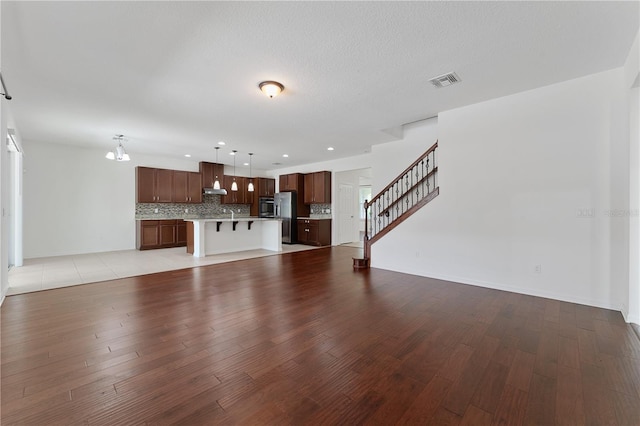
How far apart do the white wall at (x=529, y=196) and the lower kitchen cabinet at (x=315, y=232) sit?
4.06m

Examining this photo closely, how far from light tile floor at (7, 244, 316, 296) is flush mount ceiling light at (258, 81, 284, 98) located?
3870 millimetres

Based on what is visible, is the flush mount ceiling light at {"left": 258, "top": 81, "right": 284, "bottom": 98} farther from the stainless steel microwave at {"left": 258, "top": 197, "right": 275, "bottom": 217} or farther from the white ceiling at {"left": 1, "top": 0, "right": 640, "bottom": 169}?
the stainless steel microwave at {"left": 258, "top": 197, "right": 275, "bottom": 217}

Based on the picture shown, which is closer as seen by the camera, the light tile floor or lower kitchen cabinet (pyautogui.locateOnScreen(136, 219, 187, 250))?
the light tile floor

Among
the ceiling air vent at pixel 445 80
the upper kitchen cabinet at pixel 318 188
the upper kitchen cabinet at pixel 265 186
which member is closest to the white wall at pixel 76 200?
the upper kitchen cabinet at pixel 265 186

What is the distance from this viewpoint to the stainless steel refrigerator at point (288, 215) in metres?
9.09

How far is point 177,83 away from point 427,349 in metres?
4.04

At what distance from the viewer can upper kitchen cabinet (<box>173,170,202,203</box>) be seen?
8281mm

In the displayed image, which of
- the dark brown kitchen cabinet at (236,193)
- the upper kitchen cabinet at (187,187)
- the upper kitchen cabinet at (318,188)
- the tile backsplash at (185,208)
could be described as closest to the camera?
the tile backsplash at (185,208)

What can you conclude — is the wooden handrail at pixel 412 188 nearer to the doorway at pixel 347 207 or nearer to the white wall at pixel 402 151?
the white wall at pixel 402 151

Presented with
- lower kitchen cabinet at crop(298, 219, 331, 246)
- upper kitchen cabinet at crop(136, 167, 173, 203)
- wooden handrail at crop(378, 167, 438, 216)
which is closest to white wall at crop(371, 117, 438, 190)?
wooden handrail at crop(378, 167, 438, 216)

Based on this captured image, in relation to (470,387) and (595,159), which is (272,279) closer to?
(470,387)

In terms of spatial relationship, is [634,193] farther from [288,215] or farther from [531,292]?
[288,215]

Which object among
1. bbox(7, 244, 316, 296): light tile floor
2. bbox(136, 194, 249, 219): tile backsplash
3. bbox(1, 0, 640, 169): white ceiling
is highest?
bbox(1, 0, 640, 169): white ceiling

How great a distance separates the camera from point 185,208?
346 inches
